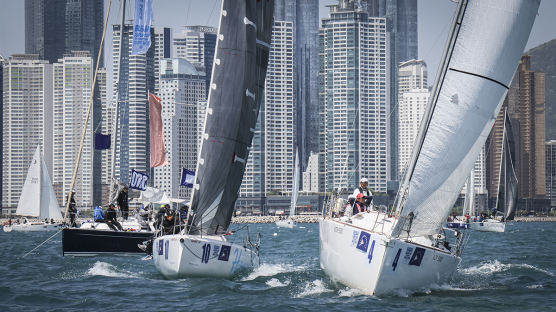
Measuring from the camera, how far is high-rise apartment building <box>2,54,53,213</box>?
167m

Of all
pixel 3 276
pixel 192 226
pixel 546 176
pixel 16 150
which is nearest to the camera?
pixel 192 226

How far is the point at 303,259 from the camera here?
85.1 feet

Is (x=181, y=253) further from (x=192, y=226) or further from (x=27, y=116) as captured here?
(x=27, y=116)

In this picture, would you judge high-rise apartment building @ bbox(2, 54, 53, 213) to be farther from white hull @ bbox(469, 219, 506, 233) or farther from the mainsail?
the mainsail

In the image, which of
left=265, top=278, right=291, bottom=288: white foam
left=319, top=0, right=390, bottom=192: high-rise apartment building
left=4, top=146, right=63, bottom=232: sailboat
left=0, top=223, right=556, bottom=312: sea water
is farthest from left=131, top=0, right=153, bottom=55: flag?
left=319, top=0, right=390, bottom=192: high-rise apartment building

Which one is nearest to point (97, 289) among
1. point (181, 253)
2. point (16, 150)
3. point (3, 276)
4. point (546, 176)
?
point (181, 253)

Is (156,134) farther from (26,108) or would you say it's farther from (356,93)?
(26,108)

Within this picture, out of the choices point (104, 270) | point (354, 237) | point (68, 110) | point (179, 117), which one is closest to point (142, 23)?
point (104, 270)

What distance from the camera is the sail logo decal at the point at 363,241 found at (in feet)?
49.8

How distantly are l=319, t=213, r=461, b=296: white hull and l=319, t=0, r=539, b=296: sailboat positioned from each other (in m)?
0.02

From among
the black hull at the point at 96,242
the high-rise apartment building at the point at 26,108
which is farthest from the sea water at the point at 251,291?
the high-rise apartment building at the point at 26,108

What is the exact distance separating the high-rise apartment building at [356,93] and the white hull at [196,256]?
439 ft

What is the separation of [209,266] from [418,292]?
181 inches

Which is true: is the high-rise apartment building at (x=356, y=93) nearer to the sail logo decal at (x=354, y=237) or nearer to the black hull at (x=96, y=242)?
the black hull at (x=96, y=242)
